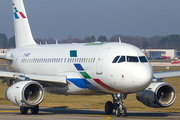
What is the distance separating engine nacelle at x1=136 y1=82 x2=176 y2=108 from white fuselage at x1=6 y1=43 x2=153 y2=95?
3086mm

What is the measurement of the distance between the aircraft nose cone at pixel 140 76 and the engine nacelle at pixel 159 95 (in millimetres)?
3731

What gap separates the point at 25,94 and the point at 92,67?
481 cm

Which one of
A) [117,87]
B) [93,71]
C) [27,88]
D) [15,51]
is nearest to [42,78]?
[27,88]

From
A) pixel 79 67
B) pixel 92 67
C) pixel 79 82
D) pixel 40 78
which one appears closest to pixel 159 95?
pixel 92 67

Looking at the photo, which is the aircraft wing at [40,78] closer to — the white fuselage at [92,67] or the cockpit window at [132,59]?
the white fuselage at [92,67]

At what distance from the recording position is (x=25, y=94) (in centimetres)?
2439

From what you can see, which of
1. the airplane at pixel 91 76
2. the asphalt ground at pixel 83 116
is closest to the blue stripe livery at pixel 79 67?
the airplane at pixel 91 76

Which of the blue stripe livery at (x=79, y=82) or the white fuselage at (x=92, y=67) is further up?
the white fuselage at (x=92, y=67)

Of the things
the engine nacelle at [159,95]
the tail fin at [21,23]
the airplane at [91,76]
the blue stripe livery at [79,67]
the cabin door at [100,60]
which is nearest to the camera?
the airplane at [91,76]

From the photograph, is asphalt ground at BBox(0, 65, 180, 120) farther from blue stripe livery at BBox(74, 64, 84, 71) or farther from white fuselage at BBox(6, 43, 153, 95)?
blue stripe livery at BBox(74, 64, 84, 71)

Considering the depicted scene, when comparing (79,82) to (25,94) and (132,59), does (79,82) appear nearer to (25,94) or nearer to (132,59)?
(25,94)

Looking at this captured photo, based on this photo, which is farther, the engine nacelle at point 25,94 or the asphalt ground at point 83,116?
the engine nacelle at point 25,94

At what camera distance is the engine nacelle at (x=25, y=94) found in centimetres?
2336

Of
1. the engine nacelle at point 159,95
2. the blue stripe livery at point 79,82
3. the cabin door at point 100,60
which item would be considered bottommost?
the engine nacelle at point 159,95
